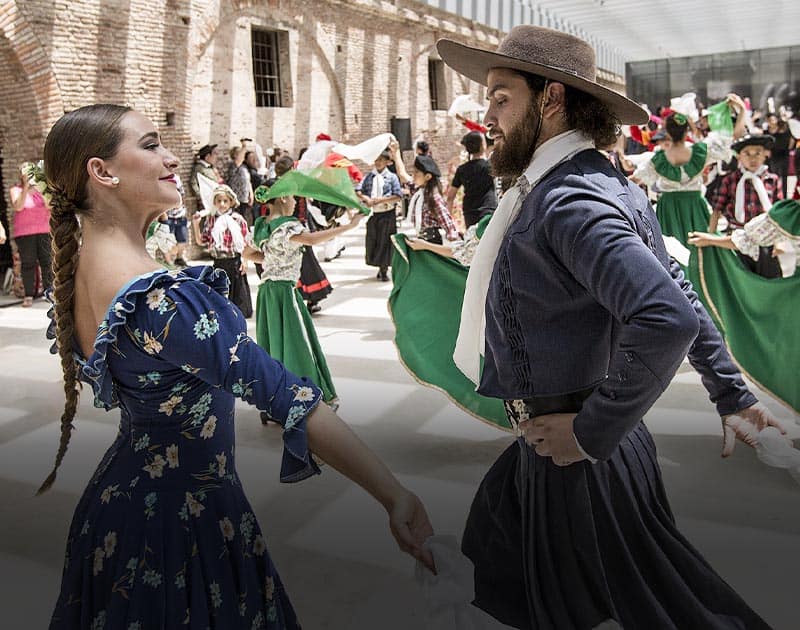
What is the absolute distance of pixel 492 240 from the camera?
1.78 metres

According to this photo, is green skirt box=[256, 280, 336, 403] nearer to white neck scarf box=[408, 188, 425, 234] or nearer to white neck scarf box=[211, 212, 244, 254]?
white neck scarf box=[211, 212, 244, 254]

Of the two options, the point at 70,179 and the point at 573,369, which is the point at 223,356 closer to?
the point at 70,179

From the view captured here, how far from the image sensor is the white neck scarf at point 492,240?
169cm

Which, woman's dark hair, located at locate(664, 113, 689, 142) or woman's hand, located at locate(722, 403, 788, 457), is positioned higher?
woman's dark hair, located at locate(664, 113, 689, 142)

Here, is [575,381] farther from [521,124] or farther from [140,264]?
[140,264]

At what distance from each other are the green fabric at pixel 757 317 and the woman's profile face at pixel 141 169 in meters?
3.55

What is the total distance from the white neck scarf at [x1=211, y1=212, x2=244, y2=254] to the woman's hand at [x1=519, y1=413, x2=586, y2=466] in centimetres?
619

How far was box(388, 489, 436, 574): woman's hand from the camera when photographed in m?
1.45

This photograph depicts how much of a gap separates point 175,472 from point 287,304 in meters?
3.16

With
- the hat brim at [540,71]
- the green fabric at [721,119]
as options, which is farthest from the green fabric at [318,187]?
the green fabric at [721,119]

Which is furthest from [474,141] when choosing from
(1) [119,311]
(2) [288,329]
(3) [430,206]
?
(1) [119,311]

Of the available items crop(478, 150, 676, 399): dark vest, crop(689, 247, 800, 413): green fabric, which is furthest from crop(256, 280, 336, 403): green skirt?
crop(478, 150, 676, 399): dark vest

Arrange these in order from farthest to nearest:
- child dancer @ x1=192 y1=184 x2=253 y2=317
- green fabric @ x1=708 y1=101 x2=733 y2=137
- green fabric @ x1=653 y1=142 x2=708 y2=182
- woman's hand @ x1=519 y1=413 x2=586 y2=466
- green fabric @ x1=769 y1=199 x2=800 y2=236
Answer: green fabric @ x1=708 y1=101 x2=733 y2=137 → child dancer @ x1=192 y1=184 x2=253 y2=317 → green fabric @ x1=653 y1=142 x2=708 y2=182 → green fabric @ x1=769 y1=199 x2=800 y2=236 → woman's hand @ x1=519 y1=413 x2=586 y2=466

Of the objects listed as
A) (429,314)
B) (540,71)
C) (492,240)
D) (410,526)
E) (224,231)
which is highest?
(540,71)
